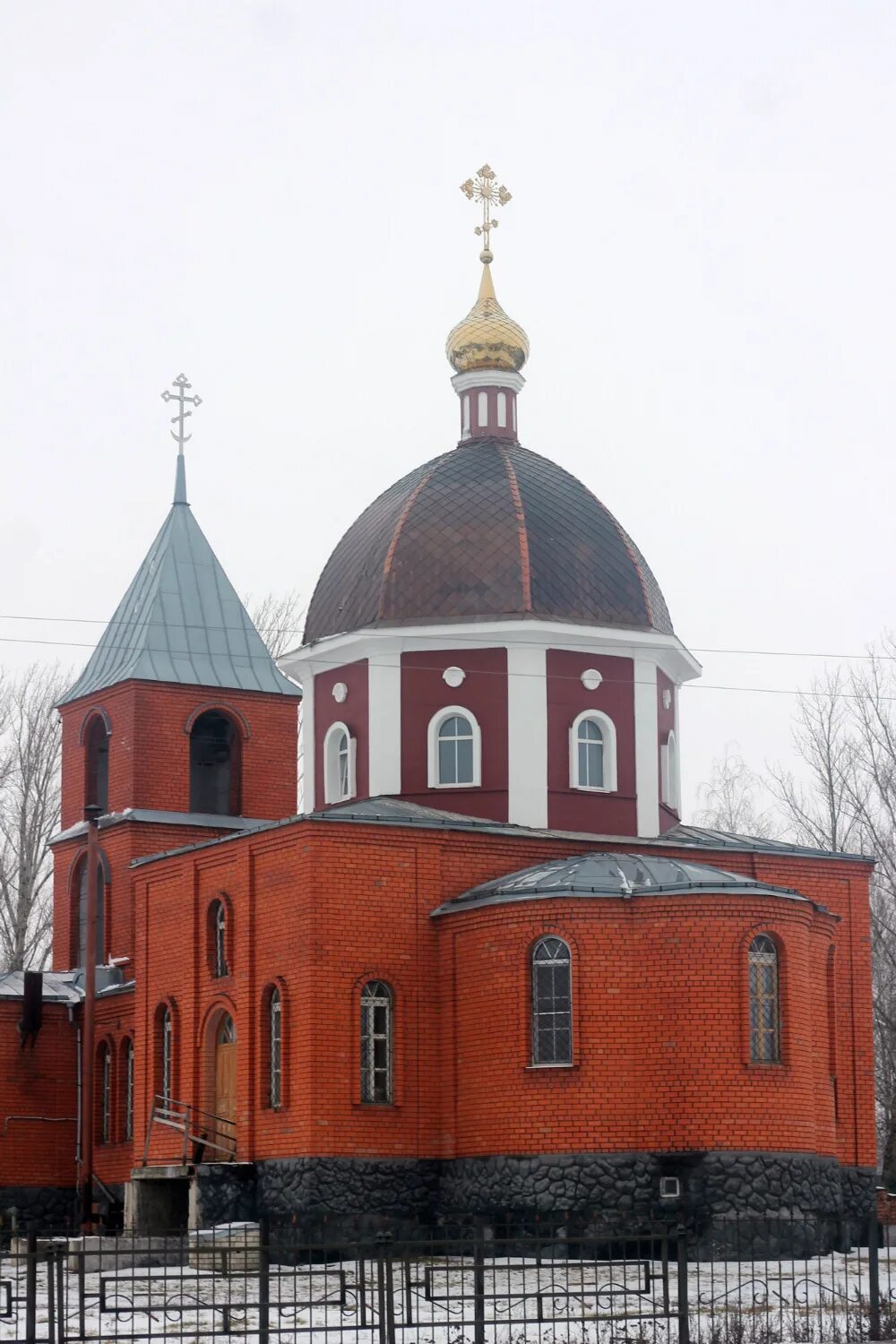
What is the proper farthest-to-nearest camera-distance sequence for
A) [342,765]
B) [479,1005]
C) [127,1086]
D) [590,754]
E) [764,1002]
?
1. [127,1086]
2. [342,765]
3. [590,754]
4. [479,1005]
5. [764,1002]

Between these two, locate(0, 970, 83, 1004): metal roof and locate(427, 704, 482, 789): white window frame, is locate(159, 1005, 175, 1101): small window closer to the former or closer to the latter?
locate(0, 970, 83, 1004): metal roof

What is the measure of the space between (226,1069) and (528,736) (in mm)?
5564

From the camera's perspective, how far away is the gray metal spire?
3178 cm

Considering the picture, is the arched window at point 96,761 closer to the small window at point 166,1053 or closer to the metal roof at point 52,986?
the metal roof at point 52,986

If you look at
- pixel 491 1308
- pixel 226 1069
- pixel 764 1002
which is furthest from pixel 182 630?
pixel 491 1308

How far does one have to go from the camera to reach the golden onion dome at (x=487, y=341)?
30.9 m

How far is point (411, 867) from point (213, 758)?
7.48m

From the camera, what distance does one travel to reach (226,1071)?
26.4 metres

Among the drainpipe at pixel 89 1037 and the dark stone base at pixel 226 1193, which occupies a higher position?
the drainpipe at pixel 89 1037

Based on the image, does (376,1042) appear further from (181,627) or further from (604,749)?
(181,627)

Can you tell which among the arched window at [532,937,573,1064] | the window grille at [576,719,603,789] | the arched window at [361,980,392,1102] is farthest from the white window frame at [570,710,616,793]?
the arched window at [361,980,392,1102]

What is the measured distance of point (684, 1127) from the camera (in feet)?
77.6

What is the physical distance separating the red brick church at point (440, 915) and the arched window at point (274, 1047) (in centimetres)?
5

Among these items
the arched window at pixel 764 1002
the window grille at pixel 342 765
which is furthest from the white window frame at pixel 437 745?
the arched window at pixel 764 1002
